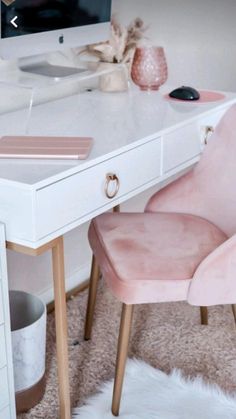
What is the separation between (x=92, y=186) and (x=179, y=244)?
1.17 ft

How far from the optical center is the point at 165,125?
165cm

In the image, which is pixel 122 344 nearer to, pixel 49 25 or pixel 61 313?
pixel 61 313

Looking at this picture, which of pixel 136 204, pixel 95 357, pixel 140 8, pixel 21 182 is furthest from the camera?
pixel 136 204

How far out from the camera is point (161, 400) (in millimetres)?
1729

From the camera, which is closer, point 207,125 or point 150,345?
point 207,125

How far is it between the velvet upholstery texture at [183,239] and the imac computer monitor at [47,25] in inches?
19.4

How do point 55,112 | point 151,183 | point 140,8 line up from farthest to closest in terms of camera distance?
point 140,8
point 55,112
point 151,183

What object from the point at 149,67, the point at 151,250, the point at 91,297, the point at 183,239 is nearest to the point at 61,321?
the point at 151,250

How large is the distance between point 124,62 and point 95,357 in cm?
95

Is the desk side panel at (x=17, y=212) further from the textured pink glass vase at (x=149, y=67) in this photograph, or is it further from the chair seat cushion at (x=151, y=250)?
the textured pink glass vase at (x=149, y=67)

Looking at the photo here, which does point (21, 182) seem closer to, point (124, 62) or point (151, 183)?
point (151, 183)

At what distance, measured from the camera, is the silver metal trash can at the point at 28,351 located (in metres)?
1.61

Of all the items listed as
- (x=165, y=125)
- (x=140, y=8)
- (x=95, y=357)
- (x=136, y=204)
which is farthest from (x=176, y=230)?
(x=140, y=8)

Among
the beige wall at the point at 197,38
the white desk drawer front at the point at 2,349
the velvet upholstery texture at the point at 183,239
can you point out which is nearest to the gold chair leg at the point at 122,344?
the velvet upholstery texture at the point at 183,239
